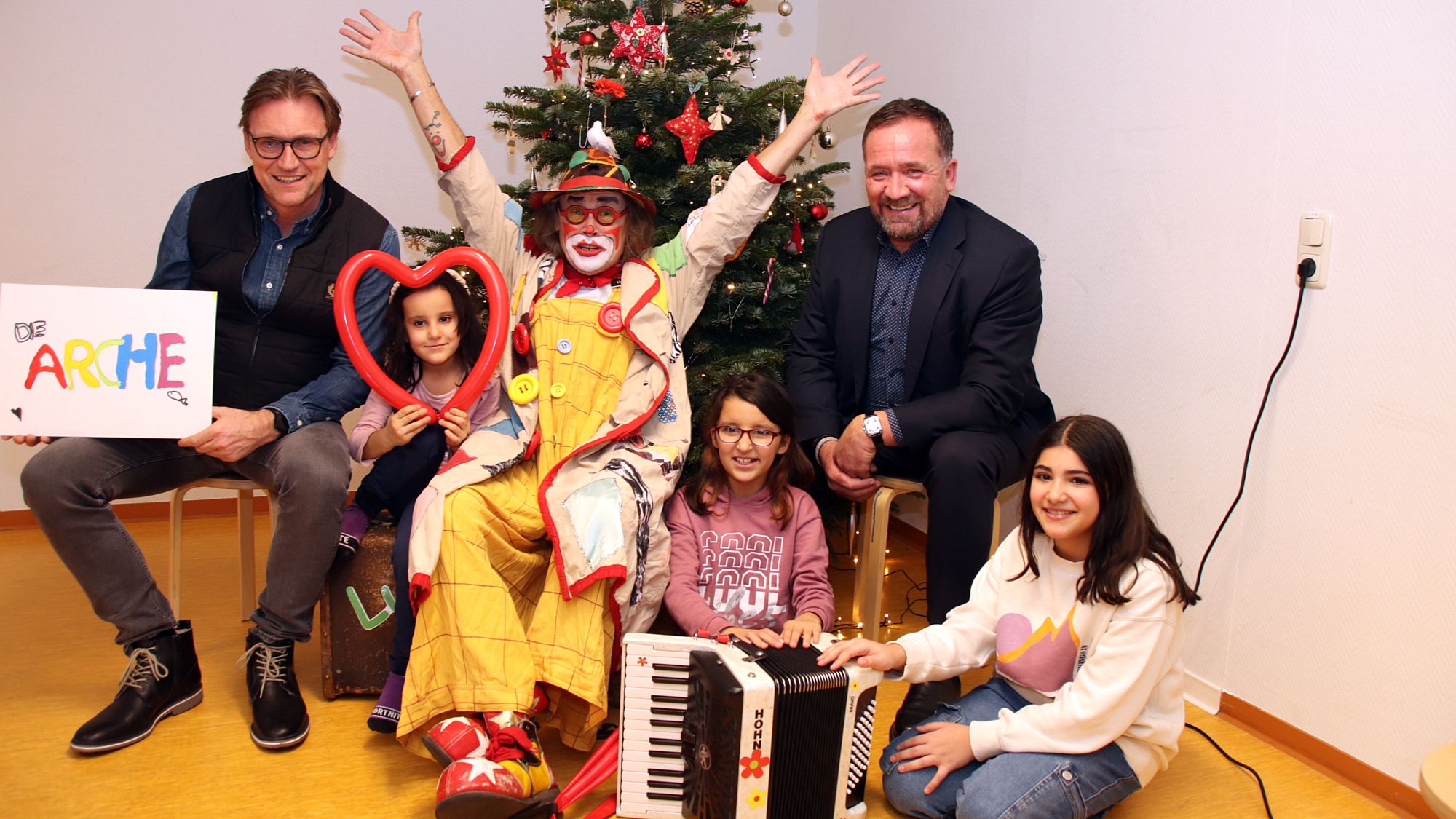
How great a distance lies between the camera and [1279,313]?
8.14ft

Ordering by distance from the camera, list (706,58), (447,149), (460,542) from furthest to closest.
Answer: (706,58), (447,149), (460,542)

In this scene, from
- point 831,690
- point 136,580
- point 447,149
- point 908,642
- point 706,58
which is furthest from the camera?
point 706,58

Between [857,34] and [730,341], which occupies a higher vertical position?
[857,34]

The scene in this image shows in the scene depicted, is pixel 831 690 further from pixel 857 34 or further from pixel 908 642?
pixel 857 34

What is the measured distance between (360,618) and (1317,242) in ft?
8.11

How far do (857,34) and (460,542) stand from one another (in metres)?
3.07

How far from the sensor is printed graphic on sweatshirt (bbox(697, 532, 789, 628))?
101 inches

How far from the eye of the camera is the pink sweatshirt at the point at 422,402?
2.63m

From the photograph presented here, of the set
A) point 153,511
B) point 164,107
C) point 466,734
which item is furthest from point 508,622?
point 164,107

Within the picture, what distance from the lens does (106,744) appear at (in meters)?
2.40

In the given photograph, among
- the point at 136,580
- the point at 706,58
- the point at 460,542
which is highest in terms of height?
the point at 706,58

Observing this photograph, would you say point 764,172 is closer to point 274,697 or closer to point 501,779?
point 501,779

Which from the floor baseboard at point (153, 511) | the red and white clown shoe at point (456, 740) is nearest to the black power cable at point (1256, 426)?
the red and white clown shoe at point (456, 740)

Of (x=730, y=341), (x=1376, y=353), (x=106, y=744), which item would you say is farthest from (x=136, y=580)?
(x=1376, y=353)
